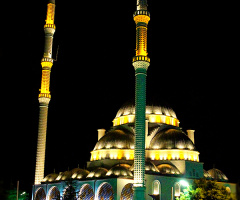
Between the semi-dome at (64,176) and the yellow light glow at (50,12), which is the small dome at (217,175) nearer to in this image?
the semi-dome at (64,176)

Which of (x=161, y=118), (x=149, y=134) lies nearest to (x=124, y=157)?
(x=149, y=134)

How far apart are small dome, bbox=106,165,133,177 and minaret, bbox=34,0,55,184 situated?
7.26 meters

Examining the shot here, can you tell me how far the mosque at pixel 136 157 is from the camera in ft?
104

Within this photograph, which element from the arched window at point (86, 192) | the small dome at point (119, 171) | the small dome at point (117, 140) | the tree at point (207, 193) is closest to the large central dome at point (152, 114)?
the small dome at point (117, 140)

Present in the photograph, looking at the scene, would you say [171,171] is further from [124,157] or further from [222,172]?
[222,172]

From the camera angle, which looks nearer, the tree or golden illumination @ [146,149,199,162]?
the tree

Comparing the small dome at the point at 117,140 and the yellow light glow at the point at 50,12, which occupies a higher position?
the yellow light glow at the point at 50,12

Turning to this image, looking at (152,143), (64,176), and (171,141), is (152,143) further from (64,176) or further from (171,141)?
(64,176)

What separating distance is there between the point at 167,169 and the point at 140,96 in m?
8.24

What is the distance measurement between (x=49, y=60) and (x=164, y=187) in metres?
16.2

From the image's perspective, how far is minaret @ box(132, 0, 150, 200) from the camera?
98.1ft

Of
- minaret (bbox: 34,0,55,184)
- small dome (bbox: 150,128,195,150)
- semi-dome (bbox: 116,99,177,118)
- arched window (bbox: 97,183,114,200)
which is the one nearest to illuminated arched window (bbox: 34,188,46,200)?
minaret (bbox: 34,0,55,184)

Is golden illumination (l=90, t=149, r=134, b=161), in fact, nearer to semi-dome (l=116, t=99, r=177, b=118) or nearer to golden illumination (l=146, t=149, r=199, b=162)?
golden illumination (l=146, t=149, r=199, b=162)

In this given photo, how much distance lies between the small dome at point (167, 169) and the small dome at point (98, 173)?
466 cm
